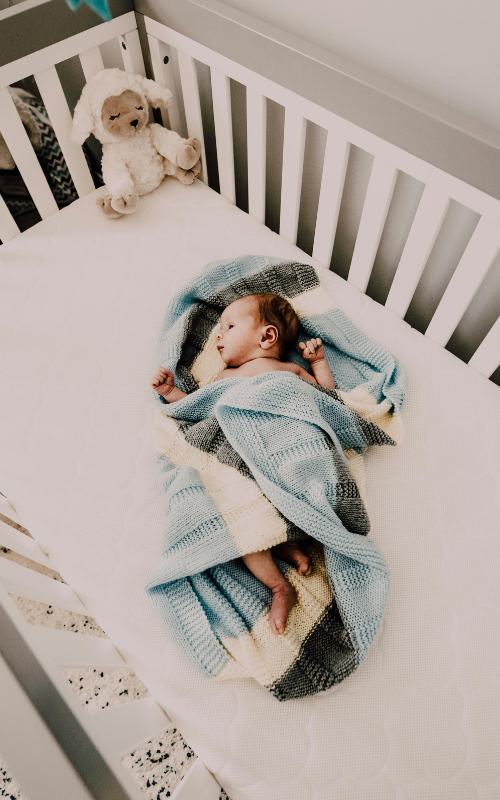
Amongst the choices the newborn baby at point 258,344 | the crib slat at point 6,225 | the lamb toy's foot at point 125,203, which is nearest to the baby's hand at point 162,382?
the newborn baby at point 258,344

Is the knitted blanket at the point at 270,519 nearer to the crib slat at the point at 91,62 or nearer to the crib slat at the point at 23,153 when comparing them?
the crib slat at the point at 23,153

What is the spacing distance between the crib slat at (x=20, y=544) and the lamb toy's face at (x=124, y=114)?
901mm

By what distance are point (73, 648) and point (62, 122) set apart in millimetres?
1101

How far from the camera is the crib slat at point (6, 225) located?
3.70 feet

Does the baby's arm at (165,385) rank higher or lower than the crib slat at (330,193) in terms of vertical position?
lower

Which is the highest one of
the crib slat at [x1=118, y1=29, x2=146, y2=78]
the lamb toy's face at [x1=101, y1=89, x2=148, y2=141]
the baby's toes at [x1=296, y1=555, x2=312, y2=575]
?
the crib slat at [x1=118, y1=29, x2=146, y2=78]

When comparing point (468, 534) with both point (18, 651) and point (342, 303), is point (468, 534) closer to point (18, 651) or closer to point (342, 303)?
point (342, 303)

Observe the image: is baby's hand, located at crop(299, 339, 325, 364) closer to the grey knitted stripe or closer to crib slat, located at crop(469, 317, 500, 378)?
the grey knitted stripe

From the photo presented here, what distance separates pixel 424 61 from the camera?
2.41 feet

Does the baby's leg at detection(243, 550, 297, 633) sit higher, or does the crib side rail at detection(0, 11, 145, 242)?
the crib side rail at detection(0, 11, 145, 242)

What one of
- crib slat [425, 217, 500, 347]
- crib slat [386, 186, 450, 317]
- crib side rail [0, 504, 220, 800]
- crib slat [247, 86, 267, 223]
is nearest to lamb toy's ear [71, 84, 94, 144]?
crib slat [247, 86, 267, 223]

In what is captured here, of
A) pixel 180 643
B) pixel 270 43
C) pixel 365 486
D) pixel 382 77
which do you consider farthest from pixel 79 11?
pixel 180 643

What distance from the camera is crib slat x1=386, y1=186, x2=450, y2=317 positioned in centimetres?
80

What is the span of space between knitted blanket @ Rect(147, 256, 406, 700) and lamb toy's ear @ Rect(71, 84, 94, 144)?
1.90 feet
